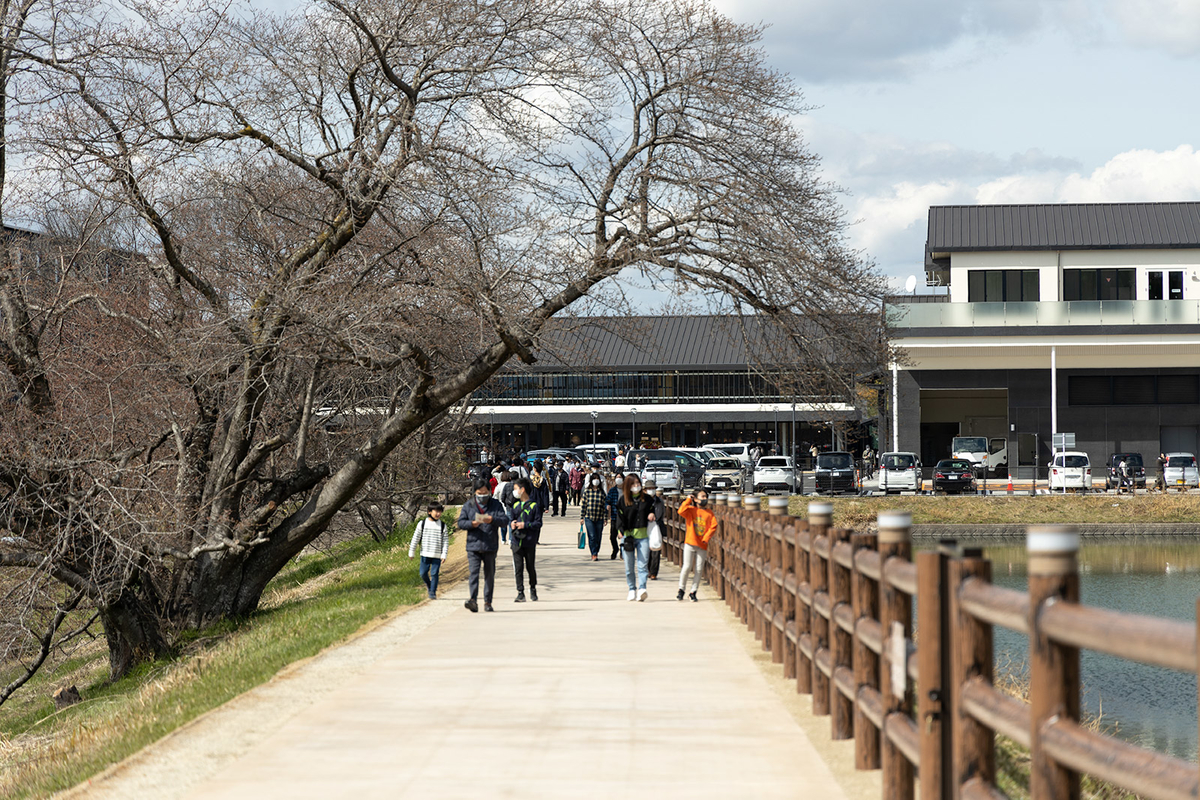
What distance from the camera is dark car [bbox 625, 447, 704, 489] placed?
153 ft

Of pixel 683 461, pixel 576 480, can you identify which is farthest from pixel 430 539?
pixel 683 461

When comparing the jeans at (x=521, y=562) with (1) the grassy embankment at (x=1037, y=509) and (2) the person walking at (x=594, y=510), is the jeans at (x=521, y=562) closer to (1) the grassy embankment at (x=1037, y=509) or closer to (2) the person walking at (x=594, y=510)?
(2) the person walking at (x=594, y=510)

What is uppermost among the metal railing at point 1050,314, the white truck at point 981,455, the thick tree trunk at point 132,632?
the metal railing at point 1050,314

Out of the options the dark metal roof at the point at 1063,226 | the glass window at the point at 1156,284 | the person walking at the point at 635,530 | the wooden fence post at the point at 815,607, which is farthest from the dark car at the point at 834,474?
the wooden fence post at the point at 815,607

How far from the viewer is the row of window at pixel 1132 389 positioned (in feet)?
174

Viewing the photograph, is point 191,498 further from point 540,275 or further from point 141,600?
point 540,275

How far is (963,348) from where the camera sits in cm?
5003

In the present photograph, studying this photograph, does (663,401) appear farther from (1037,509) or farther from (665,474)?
(1037,509)

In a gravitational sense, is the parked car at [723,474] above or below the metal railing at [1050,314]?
below

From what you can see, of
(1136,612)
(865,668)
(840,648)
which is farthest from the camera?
(1136,612)

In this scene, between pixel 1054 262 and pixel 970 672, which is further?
pixel 1054 262

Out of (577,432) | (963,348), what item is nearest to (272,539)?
(963,348)

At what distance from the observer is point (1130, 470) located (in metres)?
44.9

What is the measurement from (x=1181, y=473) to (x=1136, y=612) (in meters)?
28.1
